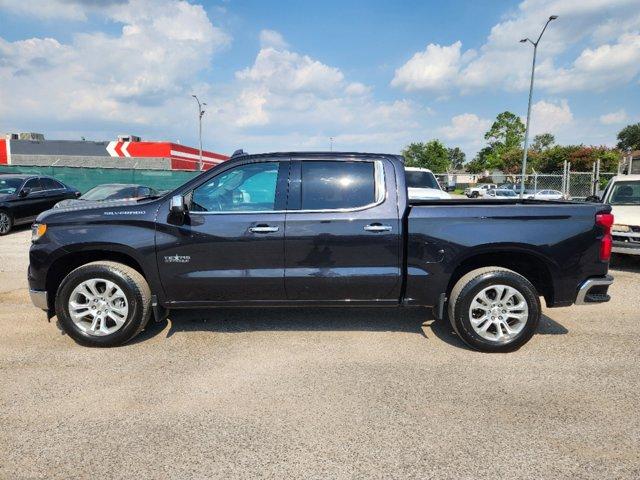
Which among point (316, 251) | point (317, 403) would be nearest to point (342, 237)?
point (316, 251)

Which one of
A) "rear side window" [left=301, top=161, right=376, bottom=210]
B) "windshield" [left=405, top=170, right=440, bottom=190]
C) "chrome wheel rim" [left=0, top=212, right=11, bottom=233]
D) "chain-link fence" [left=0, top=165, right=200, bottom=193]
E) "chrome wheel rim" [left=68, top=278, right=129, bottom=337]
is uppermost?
"chain-link fence" [left=0, top=165, right=200, bottom=193]

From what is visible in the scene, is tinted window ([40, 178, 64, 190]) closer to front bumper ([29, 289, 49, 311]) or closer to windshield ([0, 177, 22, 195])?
windshield ([0, 177, 22, 195])

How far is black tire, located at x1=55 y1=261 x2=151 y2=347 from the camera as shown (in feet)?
13.5

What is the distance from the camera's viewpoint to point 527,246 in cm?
406

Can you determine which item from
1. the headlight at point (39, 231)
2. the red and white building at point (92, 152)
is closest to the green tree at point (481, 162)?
the red and white building at point (92, 152)

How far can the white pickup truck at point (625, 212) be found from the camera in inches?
290

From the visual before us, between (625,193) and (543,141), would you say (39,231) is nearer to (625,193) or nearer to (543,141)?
(625,193)

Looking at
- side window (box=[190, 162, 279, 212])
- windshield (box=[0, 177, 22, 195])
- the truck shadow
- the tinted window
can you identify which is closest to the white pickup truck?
the truck shadow

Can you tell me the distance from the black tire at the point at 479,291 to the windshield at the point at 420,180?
23.4 feet

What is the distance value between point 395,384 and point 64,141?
158ft

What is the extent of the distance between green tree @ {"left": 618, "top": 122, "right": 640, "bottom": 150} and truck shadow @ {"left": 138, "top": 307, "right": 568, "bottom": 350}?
91672 millimetres

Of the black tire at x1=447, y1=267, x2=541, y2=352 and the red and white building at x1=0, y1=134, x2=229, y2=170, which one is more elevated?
the red and white building at x1=0, y1=134, x2=229, y2=170

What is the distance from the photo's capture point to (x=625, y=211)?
25.7 ft

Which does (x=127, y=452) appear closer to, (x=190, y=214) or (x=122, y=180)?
(x=190, y=214)
